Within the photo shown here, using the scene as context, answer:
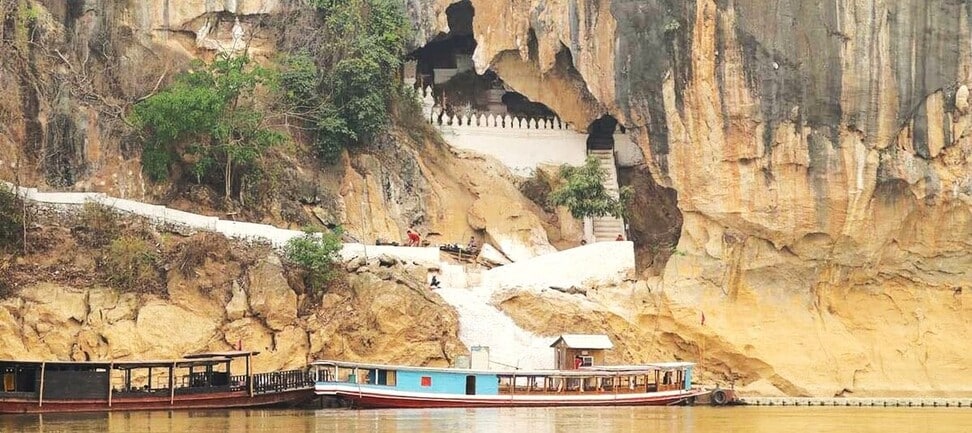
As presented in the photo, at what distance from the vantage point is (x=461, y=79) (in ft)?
199

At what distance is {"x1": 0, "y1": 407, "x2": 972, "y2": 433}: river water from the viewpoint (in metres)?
41.3

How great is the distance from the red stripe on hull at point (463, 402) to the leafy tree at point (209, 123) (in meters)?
7.79

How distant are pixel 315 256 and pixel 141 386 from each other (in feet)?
15.9

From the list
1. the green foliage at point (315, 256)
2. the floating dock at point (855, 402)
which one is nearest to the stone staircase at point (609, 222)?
the floating dock at point (855, 402)

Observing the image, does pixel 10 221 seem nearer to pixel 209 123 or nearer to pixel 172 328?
pixel 172 328

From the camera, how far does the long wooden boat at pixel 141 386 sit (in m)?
45.1

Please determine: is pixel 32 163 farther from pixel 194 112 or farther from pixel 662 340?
pixel 662 340

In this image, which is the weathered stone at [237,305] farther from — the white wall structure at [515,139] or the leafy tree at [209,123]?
the white wall structure at [515,139]

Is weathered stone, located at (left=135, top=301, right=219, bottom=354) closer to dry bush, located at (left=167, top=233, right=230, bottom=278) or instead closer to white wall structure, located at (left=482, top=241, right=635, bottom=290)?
dry bush, located at (left=167, top=233, right=230, bottom=278)

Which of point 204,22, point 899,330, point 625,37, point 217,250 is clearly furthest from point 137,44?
point 899,330

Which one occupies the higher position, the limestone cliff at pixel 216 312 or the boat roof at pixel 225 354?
the limestone cliff at pixel 216 312

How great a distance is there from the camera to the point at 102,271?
4997 cm

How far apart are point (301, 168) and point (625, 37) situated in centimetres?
848

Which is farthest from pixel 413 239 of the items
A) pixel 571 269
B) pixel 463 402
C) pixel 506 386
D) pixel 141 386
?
pixel 141 386
